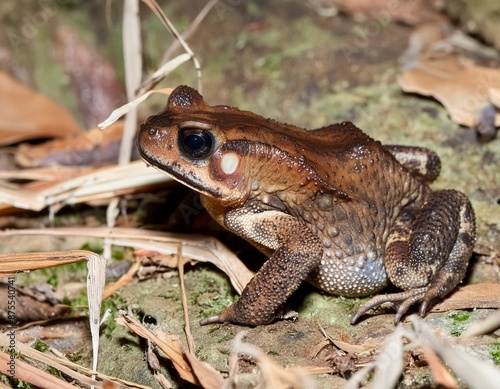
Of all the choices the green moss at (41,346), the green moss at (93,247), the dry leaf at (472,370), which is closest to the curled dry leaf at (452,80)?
the green moss at (93,247)

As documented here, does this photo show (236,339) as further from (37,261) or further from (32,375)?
(37,261)

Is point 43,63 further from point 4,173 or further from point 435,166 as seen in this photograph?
point 435,166

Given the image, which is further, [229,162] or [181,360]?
[229,162]

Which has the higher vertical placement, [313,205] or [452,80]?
[452,80]

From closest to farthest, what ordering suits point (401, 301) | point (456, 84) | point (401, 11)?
point (401, 301)
point (456, 84)
point (401, 11)

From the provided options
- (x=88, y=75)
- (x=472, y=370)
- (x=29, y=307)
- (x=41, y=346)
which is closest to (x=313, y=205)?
(x=472, y=370)

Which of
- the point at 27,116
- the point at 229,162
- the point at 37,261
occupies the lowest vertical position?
the point at 37,261

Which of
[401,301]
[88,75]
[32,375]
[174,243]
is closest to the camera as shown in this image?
[32,375]

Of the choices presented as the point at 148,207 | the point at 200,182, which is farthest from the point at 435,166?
the point at 148,207
